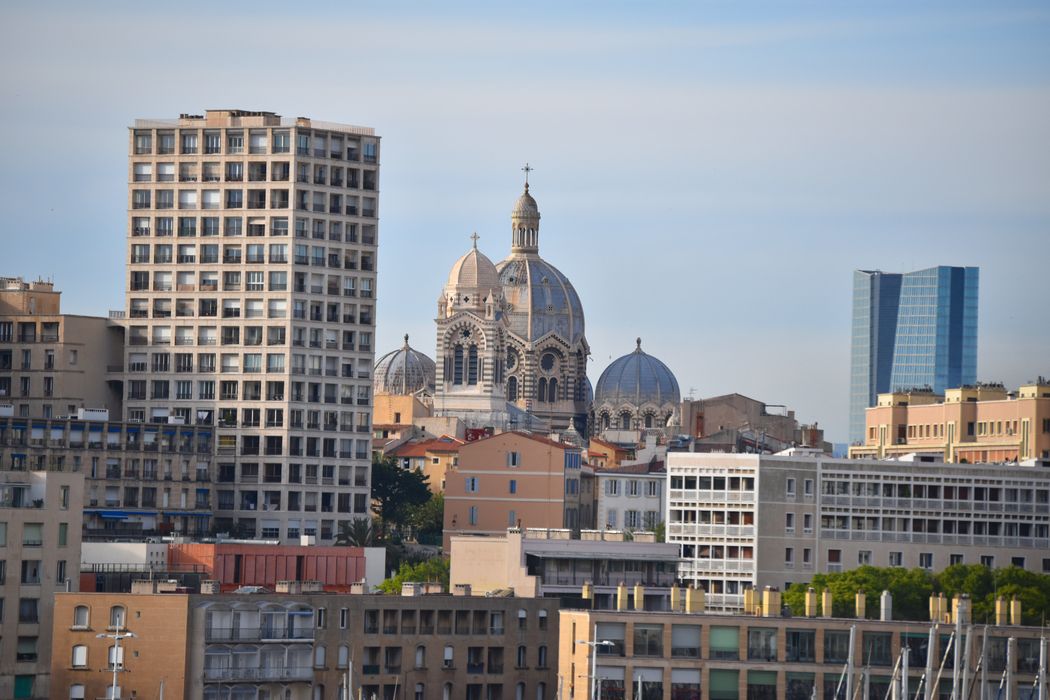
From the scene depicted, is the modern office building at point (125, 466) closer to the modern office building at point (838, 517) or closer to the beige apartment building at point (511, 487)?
the beige apartment building at point (511, 487)

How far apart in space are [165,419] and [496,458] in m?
21.8

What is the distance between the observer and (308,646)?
11244 centimetres

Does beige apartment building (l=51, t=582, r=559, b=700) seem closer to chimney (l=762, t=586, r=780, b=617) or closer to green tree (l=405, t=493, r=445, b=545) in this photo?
chimney (l=762, t=586, r=780, b=617)

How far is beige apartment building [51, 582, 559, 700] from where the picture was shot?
10944 cm

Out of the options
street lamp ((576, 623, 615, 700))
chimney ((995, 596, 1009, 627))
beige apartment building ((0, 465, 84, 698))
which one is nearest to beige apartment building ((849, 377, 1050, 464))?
chimney ((995, 596, 1009, 627))

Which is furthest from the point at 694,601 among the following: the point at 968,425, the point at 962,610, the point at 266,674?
the point at 968,425

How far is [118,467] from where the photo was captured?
16412 cm

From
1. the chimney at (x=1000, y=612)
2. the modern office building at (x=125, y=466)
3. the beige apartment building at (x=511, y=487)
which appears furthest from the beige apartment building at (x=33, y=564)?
the beige apartment building at (x=511, y=487)

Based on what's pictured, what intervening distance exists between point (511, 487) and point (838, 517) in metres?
46.7

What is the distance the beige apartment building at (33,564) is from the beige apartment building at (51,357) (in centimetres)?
5345

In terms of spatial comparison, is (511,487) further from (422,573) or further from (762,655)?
(762,655)

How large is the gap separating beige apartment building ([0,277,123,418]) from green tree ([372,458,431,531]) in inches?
875

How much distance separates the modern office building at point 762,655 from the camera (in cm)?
10744

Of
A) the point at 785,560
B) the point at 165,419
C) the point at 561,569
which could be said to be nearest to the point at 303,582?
the point at 561,569
